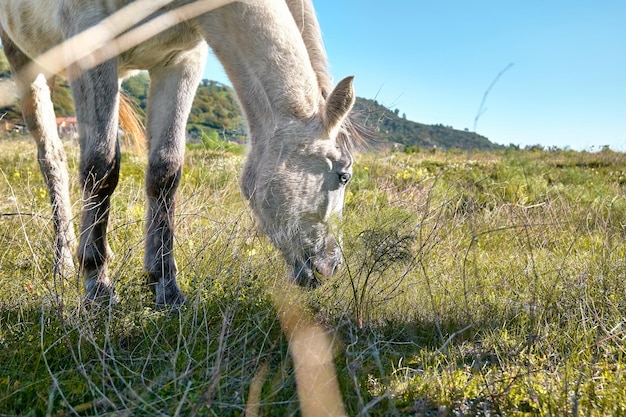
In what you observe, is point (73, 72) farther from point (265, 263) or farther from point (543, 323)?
point (543, 323)

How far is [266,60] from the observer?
2.83 metres

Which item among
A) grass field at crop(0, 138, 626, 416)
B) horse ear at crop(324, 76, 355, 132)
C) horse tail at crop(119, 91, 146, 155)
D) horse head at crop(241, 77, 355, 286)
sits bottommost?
grass field at crop(0, 138, 626, 416)

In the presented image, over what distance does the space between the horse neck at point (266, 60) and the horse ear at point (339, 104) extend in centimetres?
11

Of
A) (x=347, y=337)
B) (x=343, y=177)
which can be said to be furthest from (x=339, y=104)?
(x=347, y=337)

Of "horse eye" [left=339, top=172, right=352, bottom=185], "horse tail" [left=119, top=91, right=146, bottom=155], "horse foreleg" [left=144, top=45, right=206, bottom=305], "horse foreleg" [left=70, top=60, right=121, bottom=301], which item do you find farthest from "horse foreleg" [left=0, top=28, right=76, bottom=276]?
"horse eye" [left=339, top=172, right=352, bottom=185]

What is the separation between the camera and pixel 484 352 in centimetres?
215

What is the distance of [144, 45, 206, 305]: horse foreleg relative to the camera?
3064mm

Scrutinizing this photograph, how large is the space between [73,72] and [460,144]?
7.21 feet

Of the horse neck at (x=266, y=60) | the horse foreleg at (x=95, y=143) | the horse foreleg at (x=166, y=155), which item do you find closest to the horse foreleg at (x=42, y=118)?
the horse foreleg at (x=166, y=155)

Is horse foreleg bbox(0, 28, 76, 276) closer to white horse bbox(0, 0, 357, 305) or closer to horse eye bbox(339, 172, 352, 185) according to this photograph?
white horse bbox(0, 0, 357, 305)

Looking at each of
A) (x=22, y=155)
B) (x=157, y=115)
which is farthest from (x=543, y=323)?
(x=22, y=155)

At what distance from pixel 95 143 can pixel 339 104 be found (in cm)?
140

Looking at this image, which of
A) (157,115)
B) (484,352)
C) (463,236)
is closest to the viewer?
(484,352)

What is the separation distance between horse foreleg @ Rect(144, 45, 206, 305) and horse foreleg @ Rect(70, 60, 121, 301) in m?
0.32
